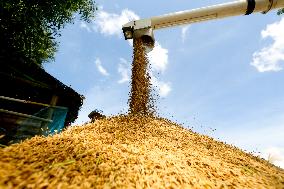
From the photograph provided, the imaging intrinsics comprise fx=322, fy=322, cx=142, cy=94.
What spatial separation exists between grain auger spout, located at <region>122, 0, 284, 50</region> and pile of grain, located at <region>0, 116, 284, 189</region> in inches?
117

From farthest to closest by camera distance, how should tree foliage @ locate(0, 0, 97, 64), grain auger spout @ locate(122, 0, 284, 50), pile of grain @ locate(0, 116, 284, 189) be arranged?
tree foliage @ locate(0, 0, 97, 64) → grain auger spout @ locate(122, 0, 284, 50) → pile of grain @ locate(0, 116, 284, 189)

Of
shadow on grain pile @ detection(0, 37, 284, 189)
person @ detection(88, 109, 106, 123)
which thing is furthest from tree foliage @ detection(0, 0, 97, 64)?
shadow on grain pile @ detection(0, 37, 284, 189)

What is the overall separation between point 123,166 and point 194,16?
5.37 metres

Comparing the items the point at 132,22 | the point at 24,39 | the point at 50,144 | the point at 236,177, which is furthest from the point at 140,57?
the point at 24,39

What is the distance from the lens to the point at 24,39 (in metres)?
16.3

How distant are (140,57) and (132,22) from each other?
1.17m

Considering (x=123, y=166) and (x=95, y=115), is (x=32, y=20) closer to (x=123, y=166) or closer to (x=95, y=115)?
(x=95, y=115)

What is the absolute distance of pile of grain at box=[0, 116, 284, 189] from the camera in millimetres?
4738

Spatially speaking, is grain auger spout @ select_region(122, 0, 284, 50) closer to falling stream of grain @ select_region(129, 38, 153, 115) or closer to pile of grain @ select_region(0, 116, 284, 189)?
falling stream of grain @ select_region(129, 38, 153, 115)

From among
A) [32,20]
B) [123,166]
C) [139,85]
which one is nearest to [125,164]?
[123,166]

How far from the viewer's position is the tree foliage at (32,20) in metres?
15.1

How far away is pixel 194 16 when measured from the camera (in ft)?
29.8

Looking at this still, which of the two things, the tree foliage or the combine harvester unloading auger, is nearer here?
the combine harvester unloading auger

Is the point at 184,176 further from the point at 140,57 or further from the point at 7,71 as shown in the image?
the point at 7,71
